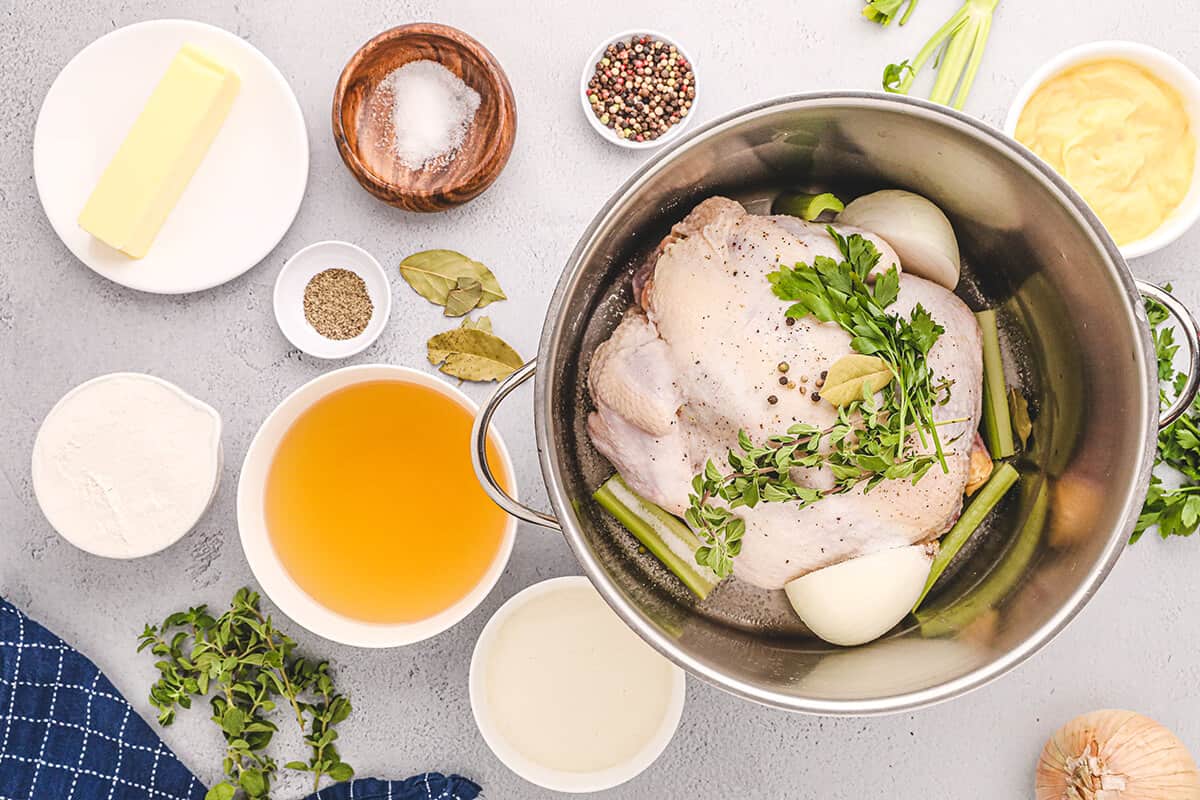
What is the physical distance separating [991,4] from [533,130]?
68 centimetres

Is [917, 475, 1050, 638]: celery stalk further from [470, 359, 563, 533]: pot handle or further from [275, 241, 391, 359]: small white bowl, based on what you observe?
[275, 241, 391, 359]: small white bowl

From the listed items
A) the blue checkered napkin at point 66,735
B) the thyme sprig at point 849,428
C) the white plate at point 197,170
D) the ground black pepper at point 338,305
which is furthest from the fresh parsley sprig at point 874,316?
the blue checkered napkin at point 66,735

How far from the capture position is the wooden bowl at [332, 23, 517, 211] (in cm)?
135

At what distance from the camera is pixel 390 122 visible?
1407 millimetres

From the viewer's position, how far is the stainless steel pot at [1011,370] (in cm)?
104

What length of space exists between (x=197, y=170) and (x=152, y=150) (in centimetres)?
7

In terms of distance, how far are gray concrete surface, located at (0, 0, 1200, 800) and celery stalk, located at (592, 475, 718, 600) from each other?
0.23 meters

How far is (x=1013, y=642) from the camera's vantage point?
3.52 ft

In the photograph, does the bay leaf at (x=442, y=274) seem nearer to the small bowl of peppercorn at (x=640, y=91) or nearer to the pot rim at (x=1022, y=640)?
the small bowl of peppercorn at (x=640, y=91)

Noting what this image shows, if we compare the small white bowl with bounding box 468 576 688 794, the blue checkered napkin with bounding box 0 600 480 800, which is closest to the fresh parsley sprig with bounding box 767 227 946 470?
the small white bowl with bounding box 468 576 688 794

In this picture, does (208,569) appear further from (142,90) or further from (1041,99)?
(1041,99)

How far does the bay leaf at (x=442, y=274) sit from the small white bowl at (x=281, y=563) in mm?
154

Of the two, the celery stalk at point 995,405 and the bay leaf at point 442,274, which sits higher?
the celery stalk at point 995,405

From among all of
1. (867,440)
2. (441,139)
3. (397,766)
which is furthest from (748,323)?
(397,766)
